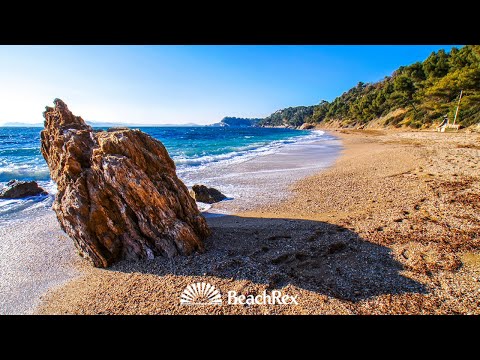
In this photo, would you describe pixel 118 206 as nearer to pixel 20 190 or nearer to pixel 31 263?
pixel 31 263

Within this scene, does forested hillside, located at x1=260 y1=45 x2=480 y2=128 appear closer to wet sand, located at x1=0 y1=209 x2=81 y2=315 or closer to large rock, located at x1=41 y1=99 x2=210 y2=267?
large rock, located at x1=41 y1=99 x2=210 y2=267

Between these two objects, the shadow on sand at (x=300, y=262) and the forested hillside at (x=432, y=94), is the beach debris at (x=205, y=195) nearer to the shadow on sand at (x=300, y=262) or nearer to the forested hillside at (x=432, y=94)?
the shadow on sand at (x=300, y=262)

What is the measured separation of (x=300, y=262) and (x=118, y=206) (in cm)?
479

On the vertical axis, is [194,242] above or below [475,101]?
below

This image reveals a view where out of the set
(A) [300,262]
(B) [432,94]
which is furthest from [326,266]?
(B) [432,94]

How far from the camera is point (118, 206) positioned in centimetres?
589

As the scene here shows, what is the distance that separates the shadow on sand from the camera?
444cm

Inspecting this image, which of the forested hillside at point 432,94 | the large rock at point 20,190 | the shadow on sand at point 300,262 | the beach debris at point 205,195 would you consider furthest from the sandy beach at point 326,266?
the forested hillside at point 432,94

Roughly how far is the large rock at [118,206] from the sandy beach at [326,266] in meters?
0.44

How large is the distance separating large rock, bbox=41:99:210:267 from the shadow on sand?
45cm
